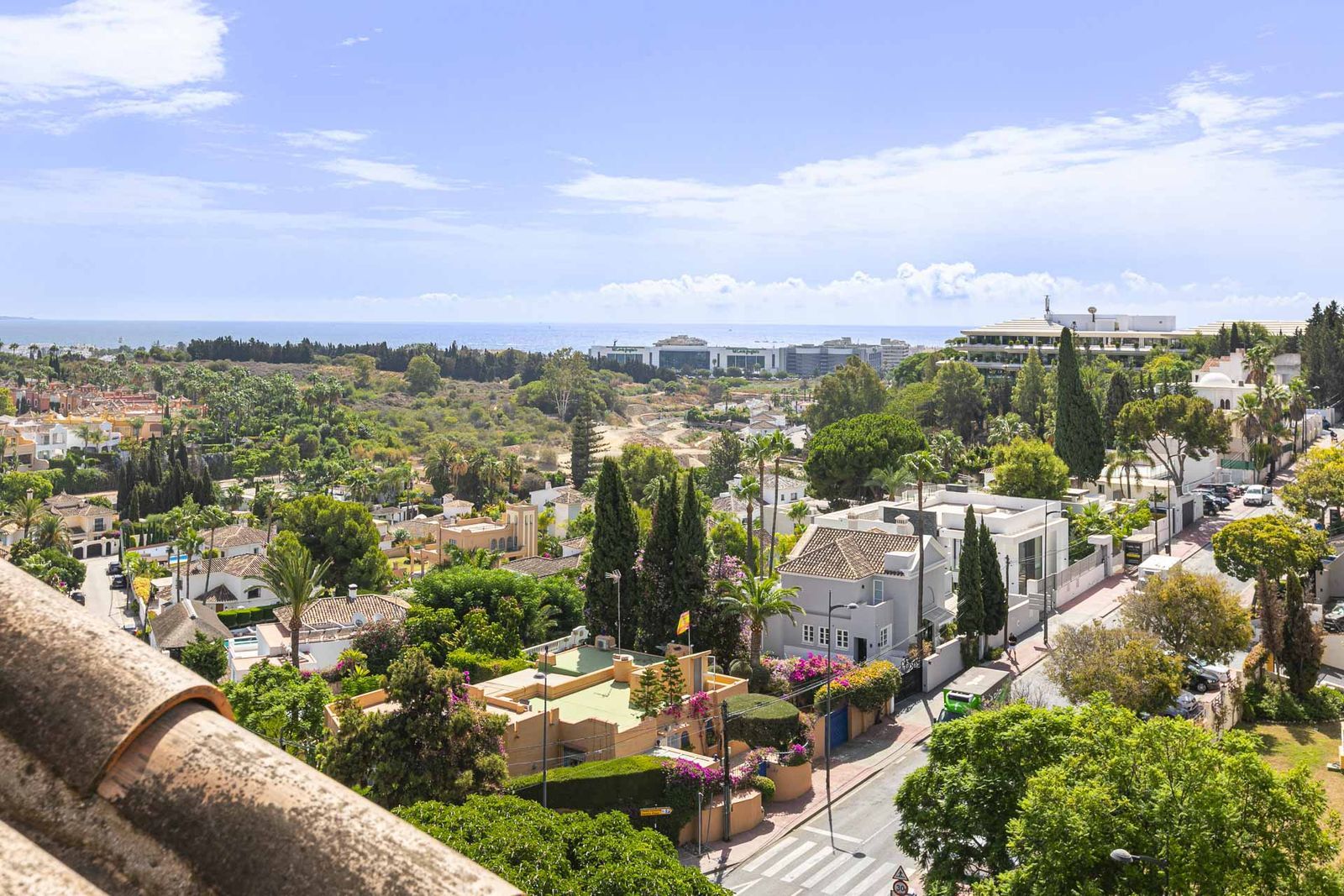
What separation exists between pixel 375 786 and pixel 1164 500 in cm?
5993

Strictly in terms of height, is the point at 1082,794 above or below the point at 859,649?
above

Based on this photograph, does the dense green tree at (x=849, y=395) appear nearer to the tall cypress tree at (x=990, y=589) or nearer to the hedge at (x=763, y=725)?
the tall cypress tree at (x=990, y=589)

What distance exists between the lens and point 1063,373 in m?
79.5

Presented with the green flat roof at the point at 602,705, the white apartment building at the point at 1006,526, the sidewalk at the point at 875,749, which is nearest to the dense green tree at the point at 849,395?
the white apartment building at the point at 1006,526

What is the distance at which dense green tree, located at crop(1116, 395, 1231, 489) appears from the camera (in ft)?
247

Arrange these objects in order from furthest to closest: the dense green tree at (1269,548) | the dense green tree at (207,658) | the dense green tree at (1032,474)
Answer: the dense green tree at (1032,474)
the dense green tree at (1269,548)
the dense green tree at (207,658)

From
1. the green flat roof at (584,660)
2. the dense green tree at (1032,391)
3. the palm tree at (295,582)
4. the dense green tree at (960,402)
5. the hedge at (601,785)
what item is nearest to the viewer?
the hedge at (601,785)

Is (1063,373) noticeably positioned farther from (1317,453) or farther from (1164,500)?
(1317,453)

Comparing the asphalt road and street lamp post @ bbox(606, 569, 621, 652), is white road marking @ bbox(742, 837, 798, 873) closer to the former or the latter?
the asphalt road

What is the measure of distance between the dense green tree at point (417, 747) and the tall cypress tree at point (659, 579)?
1804 centimetres

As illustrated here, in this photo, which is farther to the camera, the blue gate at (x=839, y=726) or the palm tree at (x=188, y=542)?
the palm tree at (x=188, y=542)

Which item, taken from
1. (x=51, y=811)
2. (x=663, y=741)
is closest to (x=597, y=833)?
(x=663, y=741)

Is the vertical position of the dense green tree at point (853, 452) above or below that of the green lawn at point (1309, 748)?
above

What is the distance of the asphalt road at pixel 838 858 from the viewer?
29562 millimetres
